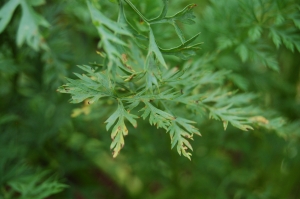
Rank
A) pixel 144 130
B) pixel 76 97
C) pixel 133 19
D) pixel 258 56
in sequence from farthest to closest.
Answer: pixel 144 130, pixel 258 56, pixel 133 19, pixel 76 97

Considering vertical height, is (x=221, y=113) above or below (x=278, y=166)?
above

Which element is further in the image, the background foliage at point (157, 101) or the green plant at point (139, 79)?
the background foliage at point (157, 101)

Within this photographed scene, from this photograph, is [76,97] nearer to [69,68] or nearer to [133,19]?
[133,19]

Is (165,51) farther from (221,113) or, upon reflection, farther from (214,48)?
(214,48)

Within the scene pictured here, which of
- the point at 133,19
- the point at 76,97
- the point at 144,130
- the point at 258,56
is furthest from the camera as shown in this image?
the point at 144,130

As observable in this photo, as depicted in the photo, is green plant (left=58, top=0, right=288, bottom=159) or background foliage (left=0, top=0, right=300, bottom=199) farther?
background foliage (left=0, top=0, right=300, bottom=199)

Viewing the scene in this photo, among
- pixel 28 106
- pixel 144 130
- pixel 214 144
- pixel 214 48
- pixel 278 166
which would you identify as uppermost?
pixel 28 106

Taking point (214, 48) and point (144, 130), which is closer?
point (214, 48)

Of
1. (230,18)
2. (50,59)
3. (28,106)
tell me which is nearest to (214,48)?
(230,18)
